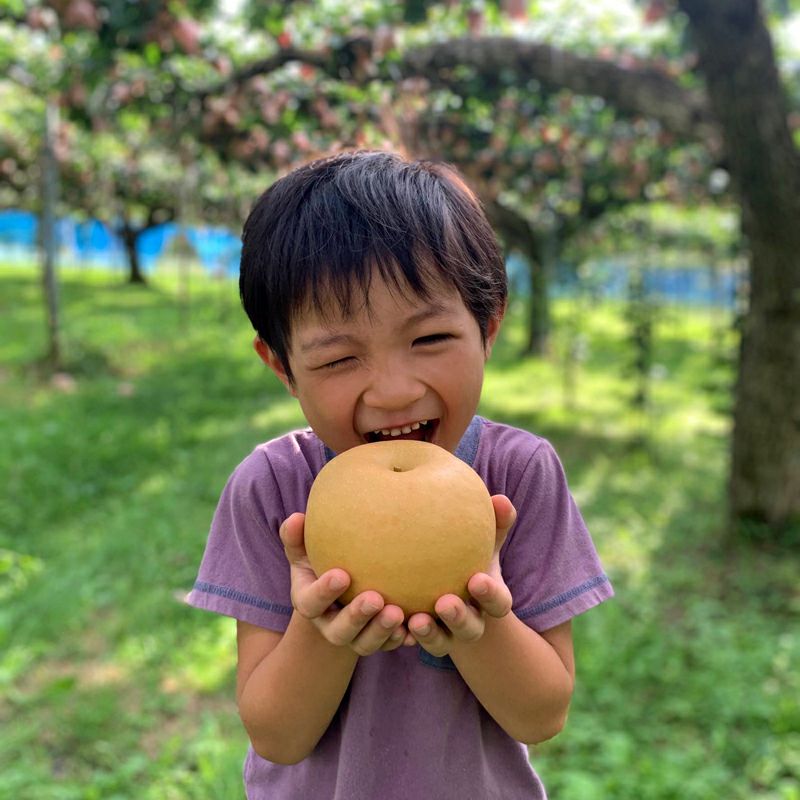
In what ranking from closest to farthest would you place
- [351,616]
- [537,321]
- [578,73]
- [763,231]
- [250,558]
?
1. [351,616]
2. [250,558]
3. [763,231]
4. [578,73]
5. [537,321]

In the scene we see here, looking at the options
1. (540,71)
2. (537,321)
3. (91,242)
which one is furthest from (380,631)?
(91,242)

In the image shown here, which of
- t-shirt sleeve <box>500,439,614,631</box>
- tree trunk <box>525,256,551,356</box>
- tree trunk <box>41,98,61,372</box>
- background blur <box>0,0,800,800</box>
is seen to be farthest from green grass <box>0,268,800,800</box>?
tree trunk <box>525,256,551,356</box>

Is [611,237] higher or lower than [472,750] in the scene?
lower

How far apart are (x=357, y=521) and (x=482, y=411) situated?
249 inches

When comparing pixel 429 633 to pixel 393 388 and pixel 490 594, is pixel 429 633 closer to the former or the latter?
pixel 490 594

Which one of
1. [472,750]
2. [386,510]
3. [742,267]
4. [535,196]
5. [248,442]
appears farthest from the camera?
[535,196]

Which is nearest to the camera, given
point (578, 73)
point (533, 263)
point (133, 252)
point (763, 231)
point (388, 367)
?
point (388, 367)

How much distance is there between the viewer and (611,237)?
463 inches

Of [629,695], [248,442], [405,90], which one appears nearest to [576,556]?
[629,695]

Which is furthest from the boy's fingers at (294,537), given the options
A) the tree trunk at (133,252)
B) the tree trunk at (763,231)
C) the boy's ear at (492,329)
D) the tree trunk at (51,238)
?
the tree trunk at (133,252)

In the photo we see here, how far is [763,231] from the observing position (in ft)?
12.4

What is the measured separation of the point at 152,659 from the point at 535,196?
22.8 feet

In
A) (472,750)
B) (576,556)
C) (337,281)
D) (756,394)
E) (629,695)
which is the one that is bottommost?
(629,695)

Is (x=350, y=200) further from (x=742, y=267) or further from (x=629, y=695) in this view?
(x=742, y=267)
